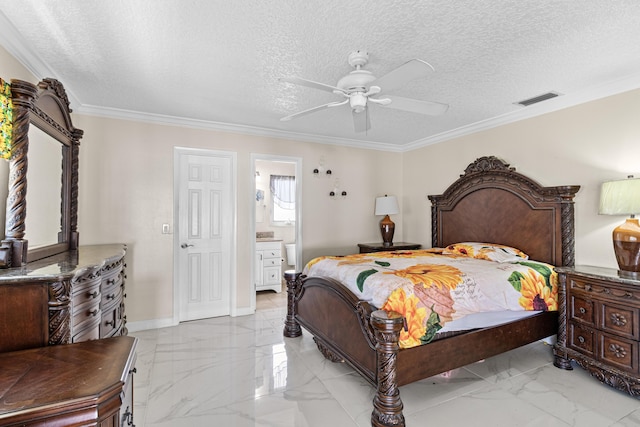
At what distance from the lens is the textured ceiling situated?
1789mm

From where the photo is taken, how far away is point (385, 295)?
214 cm

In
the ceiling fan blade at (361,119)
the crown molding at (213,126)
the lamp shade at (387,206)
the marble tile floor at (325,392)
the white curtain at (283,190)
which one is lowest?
the marble tile floor at (325,392)

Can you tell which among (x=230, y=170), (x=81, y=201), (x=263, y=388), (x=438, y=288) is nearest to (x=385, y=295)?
(x=438, y=288)

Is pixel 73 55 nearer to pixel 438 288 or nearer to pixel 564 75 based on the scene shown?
pixel 438 288

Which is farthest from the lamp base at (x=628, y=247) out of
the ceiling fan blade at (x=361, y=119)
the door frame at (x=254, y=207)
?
the door frame at (x=254, y=207)

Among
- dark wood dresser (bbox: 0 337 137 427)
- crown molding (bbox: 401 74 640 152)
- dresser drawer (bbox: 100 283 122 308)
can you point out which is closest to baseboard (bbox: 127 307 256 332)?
dresser drawer (bbox: 100 283 122 308)

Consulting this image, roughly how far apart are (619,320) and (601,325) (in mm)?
138

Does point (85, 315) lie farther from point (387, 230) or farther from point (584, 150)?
point (584, 150)

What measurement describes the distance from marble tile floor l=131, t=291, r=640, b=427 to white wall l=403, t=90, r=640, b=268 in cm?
123

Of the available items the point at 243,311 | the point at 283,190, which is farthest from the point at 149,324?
the point at 283,190

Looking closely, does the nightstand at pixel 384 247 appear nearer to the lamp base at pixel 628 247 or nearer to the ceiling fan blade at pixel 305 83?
the lamp base at pixel 628 247

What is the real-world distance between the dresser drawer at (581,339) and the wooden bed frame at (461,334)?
185 mm

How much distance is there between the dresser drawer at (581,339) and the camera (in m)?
2.52

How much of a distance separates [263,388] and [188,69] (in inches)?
101
